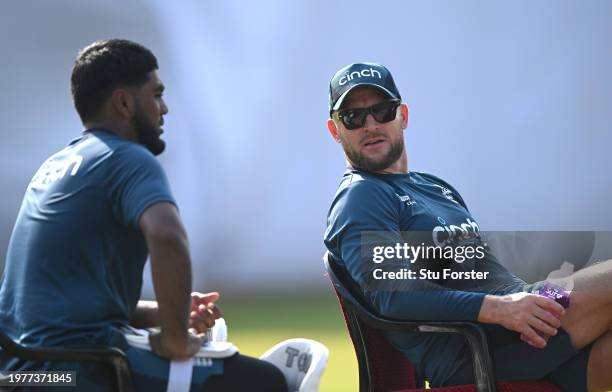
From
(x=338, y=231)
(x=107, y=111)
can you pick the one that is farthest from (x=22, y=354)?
(x=338, y=231)

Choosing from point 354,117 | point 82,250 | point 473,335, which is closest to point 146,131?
point 82,250

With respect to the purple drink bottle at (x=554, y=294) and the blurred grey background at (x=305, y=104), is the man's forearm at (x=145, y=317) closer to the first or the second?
the purple drink bottle at (x=554, y=294)

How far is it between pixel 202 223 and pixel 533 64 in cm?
268

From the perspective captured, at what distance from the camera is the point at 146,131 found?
2.47 metres

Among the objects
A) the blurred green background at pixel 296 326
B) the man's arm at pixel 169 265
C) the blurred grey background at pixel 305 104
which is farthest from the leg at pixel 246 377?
the blurred grey background at pixel 305 104

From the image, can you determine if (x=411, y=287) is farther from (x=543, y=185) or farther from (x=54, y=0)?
(x=54, y=0)

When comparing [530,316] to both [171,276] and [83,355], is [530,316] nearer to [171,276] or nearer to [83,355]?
[171,276]

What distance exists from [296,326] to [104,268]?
422 cm

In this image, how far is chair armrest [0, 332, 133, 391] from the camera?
7.30 ft

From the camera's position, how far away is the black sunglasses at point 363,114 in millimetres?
3061

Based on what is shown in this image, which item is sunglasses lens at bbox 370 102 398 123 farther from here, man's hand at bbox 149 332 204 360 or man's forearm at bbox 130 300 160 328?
man's hand at bbox 149 332 204 360

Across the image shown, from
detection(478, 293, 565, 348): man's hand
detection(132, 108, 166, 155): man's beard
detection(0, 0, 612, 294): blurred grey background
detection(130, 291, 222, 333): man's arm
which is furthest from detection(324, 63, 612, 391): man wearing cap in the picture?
detection(0, 0, 612, 294): blurred grey background

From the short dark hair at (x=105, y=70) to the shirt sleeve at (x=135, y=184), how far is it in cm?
20

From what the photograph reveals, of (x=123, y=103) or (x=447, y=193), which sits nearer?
(x=123, y=103)
